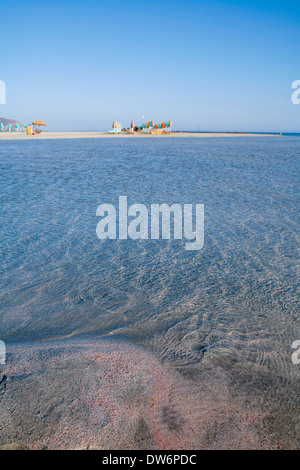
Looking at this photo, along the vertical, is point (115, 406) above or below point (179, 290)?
below

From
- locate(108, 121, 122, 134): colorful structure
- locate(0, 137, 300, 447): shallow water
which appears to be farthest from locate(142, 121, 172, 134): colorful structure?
locate(0, 137, 300, 447): shallow water

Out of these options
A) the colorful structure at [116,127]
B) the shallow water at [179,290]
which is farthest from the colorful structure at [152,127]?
the shallow water at [179,290]

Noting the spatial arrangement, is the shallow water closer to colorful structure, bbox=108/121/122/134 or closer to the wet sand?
the wet sand

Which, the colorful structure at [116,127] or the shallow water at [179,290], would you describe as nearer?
the shallow water at [179,290]

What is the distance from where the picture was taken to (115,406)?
7.25ft

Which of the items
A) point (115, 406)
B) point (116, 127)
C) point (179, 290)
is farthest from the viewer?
point (116, 127)

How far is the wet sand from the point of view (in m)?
1.96

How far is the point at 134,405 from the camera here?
2217mm

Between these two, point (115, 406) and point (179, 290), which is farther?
point (179, 290)

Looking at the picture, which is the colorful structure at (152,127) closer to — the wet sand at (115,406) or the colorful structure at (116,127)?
the colorful structure at (116,127)

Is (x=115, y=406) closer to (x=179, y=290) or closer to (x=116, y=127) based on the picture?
(x=179, y=290)

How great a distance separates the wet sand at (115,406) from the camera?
196 centimetres

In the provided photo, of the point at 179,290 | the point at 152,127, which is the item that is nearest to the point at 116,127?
the point at 152,127
